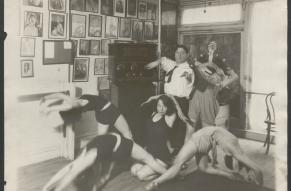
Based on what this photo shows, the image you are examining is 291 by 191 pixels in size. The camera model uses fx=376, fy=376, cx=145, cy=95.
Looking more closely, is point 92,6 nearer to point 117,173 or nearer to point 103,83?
point 103,83

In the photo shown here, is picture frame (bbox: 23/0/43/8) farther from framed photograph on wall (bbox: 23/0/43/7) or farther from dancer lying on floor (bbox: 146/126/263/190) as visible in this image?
dancer lying on floor (bbox: 146/126/263/190)

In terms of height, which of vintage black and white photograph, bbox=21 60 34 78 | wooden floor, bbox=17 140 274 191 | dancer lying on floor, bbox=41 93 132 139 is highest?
vintage black and white photograph, bbox=21 60 34 78

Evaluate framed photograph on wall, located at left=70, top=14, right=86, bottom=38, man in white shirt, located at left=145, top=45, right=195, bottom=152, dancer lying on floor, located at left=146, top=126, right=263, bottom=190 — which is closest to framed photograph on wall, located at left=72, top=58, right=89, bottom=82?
framed photograph on wall, located at left=70, top=14, right=86, bottom=38

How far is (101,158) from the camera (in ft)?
6.59

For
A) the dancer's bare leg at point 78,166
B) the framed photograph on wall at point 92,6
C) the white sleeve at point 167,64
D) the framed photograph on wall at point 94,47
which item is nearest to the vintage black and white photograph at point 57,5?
the framed photograph on wall at point 92,6

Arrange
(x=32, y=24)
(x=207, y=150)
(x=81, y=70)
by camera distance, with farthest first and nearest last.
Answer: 1. (x=207, y=150)
2. (x=81, y=70)
3. (x=32, y=24)

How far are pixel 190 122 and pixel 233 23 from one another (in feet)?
1.90

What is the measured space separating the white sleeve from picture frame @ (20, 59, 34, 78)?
702 mm

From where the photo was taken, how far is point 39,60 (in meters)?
1.87

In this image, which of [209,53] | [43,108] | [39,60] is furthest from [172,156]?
[39,60]

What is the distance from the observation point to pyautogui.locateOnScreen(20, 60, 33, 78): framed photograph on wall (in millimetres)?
1852

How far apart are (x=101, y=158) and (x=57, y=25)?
728 millimetres

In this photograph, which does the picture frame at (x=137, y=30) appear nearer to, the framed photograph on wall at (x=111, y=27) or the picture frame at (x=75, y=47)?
the framed photograph on wall at (x=111, y=27)

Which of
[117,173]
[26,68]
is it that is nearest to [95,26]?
[26,68]
